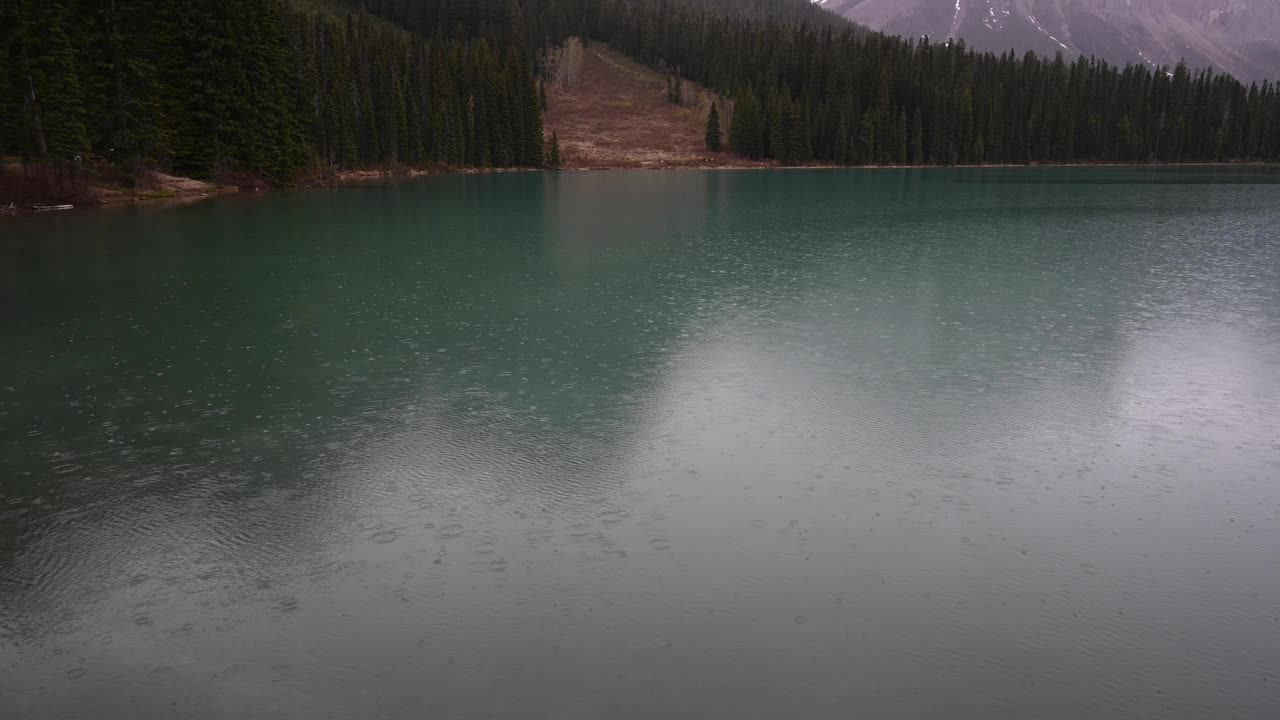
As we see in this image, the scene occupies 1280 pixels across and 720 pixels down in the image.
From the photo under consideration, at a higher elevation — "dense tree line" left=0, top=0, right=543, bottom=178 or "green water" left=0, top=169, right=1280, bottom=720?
"dense tree line" left=0, top=0, right=543, bottom=178

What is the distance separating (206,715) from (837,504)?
25.1 ft

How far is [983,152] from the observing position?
491 feet

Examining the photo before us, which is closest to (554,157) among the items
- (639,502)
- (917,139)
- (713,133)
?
(713,133)

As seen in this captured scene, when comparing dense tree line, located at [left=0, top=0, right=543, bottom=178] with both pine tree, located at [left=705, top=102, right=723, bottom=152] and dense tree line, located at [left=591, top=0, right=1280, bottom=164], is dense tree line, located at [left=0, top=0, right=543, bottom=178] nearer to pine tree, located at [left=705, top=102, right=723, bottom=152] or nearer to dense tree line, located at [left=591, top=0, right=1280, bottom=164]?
pine tree, located at [left=705, top=102, right=723, bottom=152]

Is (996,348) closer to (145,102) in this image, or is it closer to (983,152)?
(145,102)

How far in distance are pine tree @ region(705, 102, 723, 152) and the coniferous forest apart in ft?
8.17

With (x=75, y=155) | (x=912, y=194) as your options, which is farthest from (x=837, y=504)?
(x=912, y=194)

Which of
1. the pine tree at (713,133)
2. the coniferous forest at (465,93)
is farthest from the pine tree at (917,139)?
the pine tree at (713,133)

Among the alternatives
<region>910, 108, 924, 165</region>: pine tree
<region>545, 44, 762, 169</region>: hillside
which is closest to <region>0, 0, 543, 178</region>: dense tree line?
<region>545, 44, 762, 169</region>: hillside

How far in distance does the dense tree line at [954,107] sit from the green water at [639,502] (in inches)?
4835

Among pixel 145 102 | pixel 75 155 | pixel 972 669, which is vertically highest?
pixel 145 102

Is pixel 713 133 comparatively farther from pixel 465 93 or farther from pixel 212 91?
pixel 212 91

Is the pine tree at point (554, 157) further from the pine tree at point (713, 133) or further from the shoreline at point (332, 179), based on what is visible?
the pine tree at point (713, 133)

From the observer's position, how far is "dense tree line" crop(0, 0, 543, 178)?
49781 mm
